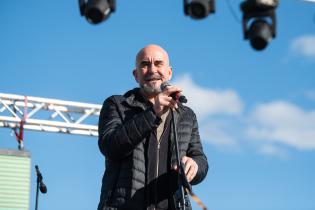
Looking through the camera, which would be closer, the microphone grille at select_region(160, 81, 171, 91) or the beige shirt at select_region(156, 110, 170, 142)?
the microphone grille at select_region(160, 81, 171, 91)

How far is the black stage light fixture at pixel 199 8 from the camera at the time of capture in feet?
17.3

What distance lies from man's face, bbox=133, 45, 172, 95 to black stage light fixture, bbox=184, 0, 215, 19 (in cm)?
51

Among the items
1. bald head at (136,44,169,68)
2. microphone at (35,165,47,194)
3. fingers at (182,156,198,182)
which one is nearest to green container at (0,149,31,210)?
microphone at (35,165,47,194)

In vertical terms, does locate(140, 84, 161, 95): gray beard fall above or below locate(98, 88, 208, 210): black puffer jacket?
above

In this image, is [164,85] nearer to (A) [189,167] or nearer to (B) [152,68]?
(B) [152,68]

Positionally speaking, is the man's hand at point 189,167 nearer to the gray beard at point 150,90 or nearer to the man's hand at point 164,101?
the man's hand at point 164,101

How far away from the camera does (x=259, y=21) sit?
5.37 meters

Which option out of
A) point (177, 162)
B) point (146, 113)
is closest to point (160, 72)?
point (146, 113)

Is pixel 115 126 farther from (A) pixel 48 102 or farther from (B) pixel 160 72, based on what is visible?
(A) pixel 48 102

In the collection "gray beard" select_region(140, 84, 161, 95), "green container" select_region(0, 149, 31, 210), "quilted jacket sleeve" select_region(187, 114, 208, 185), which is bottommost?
"quilted jacket sleeve" select_region(187, 114, 208, 185)

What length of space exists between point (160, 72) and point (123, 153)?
82 centimetres

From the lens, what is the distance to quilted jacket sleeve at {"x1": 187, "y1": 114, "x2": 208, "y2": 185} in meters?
5.41

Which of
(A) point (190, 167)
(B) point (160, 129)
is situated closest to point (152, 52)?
(B) point (160, 129)

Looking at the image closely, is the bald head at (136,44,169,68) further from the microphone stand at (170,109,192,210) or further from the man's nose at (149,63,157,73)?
the microphone stand at (170,109,192,210)
